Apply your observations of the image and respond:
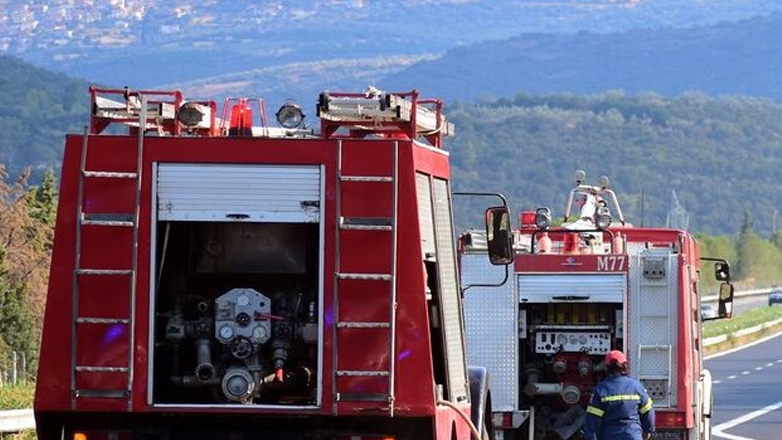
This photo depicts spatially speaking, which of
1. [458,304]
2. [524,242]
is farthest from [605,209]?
[458,304]

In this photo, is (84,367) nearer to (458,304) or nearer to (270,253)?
(270,253)

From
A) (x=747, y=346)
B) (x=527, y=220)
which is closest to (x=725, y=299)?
(x=527, y=220)

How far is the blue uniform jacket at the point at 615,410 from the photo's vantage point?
16.8m

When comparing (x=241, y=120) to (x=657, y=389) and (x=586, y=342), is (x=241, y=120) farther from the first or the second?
(x=586, y=342)

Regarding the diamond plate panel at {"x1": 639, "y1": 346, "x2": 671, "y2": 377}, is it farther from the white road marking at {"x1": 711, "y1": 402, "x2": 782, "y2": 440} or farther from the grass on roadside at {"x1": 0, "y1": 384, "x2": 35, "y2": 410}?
the white road marking at {"x1": 711, "y1": 402, "x2": 782, "y2": 440}

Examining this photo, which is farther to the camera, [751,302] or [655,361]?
[751,302]

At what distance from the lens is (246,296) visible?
41.6 ft

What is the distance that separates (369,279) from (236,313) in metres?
0.82

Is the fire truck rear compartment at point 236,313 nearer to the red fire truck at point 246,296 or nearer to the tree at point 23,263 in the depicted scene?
the red fire truck at point 246,296

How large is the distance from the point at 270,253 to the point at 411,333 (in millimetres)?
993

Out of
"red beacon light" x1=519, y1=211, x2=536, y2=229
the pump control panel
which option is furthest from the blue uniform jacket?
"red beacon light" x1=519, y1=211, x2=536, y2=229

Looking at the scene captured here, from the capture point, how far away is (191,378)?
1259cm

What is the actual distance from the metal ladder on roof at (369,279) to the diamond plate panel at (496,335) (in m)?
8.21

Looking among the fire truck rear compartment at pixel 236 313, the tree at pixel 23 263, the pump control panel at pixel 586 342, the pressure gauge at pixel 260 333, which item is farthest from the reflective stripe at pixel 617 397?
the tree at pixel 23 263
